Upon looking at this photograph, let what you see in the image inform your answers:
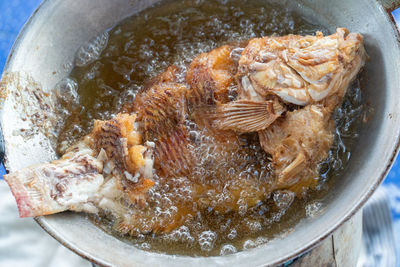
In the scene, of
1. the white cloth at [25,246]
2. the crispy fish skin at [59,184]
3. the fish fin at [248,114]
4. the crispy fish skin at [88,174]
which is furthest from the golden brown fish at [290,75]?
the white cloth at [25,246]

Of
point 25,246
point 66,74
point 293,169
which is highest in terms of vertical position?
point 66,74

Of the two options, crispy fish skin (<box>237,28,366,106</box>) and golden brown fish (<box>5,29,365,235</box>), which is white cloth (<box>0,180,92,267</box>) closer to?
golden brown fish (<box>5,29,365,235</box>)

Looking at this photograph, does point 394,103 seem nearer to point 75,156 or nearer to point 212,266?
point 212,266

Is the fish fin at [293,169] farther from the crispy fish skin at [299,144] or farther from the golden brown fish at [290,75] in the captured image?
the golden brown fish at [290,75]

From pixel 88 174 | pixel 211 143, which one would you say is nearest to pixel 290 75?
pixel 211 143

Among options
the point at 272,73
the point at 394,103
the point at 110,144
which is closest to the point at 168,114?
the point at 110,144

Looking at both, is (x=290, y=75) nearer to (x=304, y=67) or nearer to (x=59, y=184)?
(x=304, y=67)
